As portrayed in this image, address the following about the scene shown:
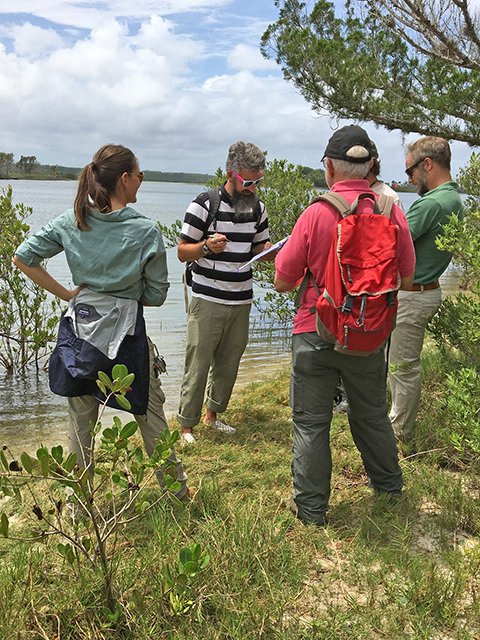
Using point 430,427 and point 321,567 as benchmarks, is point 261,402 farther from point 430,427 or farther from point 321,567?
point 321,567

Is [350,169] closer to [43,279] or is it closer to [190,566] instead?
[43,279]

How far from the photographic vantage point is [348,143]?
317 cm

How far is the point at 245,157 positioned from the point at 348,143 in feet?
4.63

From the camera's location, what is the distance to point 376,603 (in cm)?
263

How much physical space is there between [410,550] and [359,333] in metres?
1.22

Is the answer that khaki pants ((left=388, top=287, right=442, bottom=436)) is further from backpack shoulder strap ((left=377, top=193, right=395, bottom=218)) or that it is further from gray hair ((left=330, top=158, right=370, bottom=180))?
gray hair ((left=330, top=158, right=370, bottom=180))

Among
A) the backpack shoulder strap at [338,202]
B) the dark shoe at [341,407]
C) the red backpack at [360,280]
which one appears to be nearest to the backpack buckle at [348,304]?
the red backpack at [360,280]

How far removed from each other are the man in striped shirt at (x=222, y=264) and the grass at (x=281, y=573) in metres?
1.12

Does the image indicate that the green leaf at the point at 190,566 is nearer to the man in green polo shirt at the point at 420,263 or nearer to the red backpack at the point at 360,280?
the red backpack at the point at 360,280

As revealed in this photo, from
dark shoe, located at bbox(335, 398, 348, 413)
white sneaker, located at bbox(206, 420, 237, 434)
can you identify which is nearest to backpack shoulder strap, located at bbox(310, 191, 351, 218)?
white sneaker, located at bbox(206, 420, 237, 434)

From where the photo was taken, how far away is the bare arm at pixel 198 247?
171 inches

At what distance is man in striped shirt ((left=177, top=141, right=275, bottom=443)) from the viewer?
14.7ft

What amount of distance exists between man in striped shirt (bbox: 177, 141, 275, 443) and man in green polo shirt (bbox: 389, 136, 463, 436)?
1.14 metres

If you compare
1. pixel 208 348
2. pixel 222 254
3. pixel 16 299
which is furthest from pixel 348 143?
pixel 16 299
